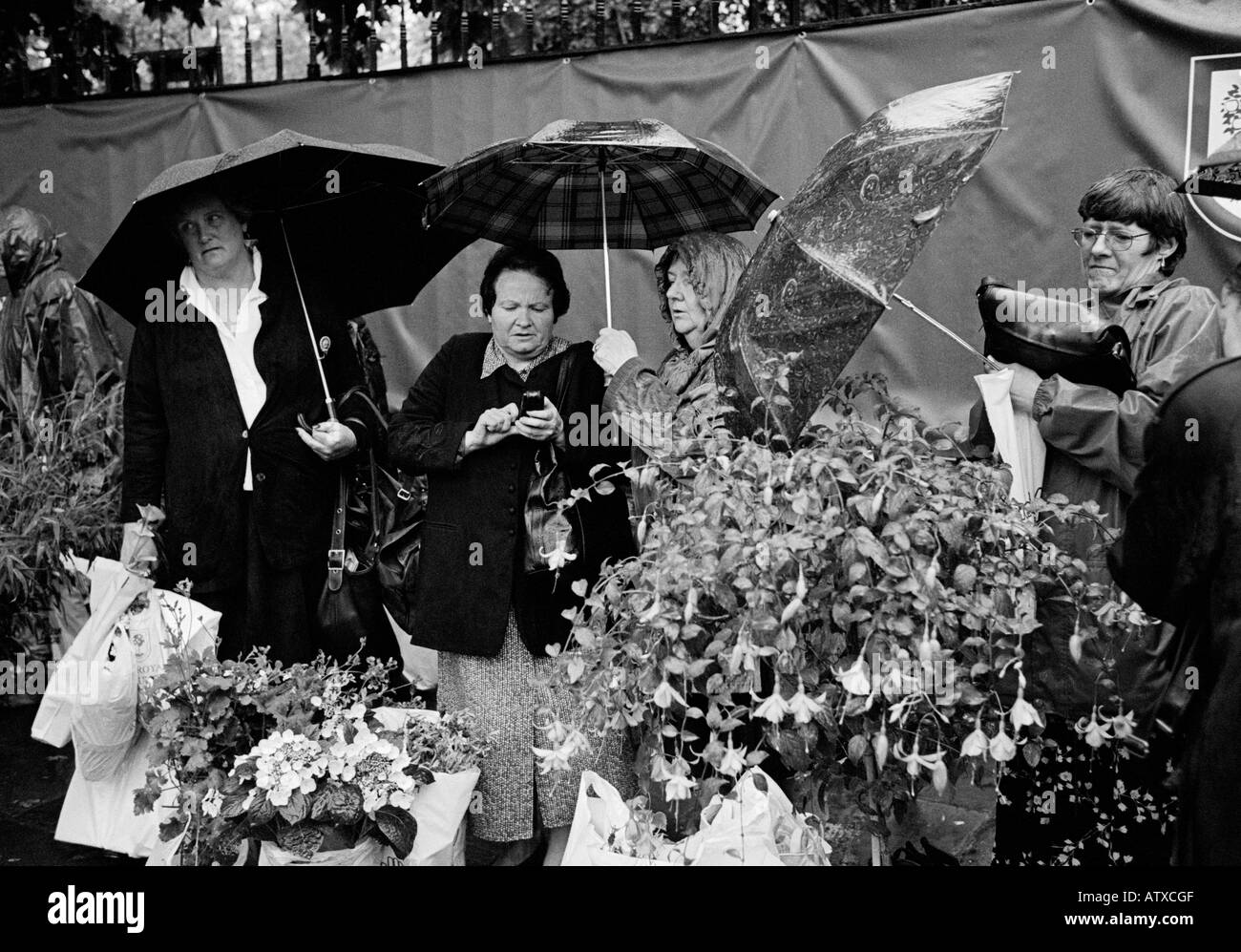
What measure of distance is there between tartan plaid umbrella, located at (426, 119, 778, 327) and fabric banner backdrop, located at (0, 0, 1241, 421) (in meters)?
0.56

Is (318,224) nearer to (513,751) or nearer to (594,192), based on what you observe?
(594,192)

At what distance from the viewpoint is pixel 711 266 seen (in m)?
3.70

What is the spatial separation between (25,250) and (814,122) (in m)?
3.53

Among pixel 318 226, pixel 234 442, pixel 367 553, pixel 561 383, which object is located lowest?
pixel 367 553

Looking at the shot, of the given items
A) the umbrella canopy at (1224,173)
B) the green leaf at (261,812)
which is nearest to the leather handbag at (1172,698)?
the umbrella canopy at (1224,173)

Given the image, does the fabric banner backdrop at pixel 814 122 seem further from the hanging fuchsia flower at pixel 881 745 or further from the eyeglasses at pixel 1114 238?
the hanging fuchsia flower at pixel 881 745

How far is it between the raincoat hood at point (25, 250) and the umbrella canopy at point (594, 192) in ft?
8.51

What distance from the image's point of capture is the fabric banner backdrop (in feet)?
14.5

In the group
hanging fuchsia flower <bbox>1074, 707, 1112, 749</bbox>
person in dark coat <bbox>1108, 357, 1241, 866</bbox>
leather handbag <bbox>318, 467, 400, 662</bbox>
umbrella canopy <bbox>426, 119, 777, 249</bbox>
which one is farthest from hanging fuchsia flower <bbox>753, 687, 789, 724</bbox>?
leather handbag <bbox>318, 467, 400, 662</bbox>

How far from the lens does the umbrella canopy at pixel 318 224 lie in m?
3.91

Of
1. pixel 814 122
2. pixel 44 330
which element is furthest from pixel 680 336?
pixel 44 330

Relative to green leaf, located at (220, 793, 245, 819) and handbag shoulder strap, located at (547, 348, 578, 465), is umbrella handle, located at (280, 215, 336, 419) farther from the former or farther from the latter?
green leaf, located at (220, 793, 245, 819)
